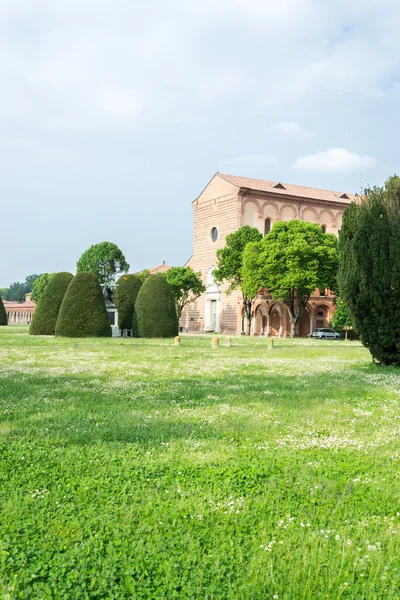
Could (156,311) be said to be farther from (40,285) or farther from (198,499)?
(40,285)

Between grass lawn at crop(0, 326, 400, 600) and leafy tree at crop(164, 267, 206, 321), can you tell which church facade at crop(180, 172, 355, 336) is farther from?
grass lawn at crop(0, 326, 400, 600)

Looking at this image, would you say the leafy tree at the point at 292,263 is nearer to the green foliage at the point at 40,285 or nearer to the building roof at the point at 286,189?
the building roof at the point at 286,189

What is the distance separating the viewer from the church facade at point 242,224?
61.5 meters

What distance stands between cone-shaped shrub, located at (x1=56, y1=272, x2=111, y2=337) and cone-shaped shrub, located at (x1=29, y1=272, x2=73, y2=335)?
3.08 meters

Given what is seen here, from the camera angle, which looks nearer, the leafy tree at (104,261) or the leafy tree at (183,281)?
the leafy tree at (183,281)

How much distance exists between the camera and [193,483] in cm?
492

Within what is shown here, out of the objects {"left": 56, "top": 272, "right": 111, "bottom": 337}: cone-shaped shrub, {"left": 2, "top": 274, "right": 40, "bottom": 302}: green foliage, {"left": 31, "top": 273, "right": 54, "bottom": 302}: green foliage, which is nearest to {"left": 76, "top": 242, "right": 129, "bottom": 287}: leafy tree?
{"left": 31, "top": 273, "right": 54, "bottom": 302}: green foliage

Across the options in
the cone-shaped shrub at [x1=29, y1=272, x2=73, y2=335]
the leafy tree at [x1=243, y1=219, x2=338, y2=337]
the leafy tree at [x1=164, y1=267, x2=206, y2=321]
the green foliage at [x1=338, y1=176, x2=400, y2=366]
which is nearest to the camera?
the green foliage at [x1=338, y1=176, x2=400, y2=366]

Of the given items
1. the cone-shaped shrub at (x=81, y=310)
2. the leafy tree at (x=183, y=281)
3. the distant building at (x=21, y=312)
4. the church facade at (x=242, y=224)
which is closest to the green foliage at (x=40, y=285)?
the distant building at (x=21, y=312)

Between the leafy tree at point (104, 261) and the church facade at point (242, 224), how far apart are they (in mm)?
11013

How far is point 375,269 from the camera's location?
1628 centimetres

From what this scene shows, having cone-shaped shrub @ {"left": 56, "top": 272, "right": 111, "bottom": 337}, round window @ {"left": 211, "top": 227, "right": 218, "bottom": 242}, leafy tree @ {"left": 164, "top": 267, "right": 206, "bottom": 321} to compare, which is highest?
round window @ {"left": 211, "top": 227, "right": 218, "bottom": 242}

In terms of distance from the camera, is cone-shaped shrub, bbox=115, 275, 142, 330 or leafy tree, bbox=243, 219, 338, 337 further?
leafy tree, bbox=243, 219, 338, 337

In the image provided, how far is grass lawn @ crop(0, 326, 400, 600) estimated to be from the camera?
10.8 ft
